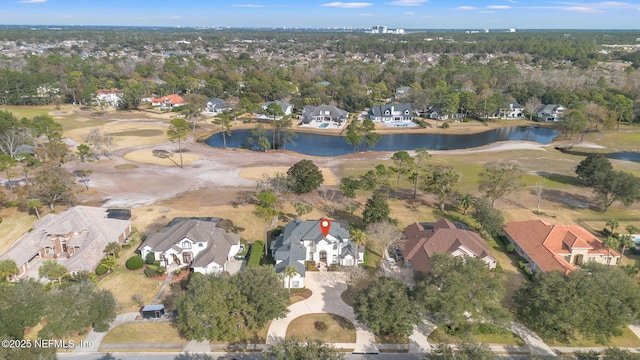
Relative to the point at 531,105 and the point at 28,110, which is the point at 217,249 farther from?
the point at 531,105

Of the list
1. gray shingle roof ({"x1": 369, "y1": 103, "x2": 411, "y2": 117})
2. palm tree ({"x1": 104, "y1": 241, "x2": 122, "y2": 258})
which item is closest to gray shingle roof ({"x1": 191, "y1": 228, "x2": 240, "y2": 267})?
palm tree ({"x1": 104, "y1": 241, "x2": 122, "y2": 258})

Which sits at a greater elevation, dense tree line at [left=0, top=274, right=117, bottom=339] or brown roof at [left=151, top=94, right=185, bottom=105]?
brown roof at [left=151, top=94, right=185, bottom=105]

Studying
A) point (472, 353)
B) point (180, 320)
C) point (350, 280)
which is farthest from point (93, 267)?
point (472, 353)

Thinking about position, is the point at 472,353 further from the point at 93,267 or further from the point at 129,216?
the point at 129,216

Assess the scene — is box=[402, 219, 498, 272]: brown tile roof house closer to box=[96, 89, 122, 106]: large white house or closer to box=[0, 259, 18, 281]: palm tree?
box=[0, 259, 18, 281]: palm tree

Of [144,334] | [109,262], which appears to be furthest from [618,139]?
[109,262]

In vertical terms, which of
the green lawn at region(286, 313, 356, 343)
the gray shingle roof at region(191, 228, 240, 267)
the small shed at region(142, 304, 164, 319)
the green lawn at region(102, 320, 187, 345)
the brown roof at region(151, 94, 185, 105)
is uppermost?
the brown roof at region(151, 94, 185, 105)

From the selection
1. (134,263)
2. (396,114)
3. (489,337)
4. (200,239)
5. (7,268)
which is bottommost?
(489,337)

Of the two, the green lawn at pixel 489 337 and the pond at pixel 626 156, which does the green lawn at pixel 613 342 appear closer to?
the green lawn at pixel 489 337
